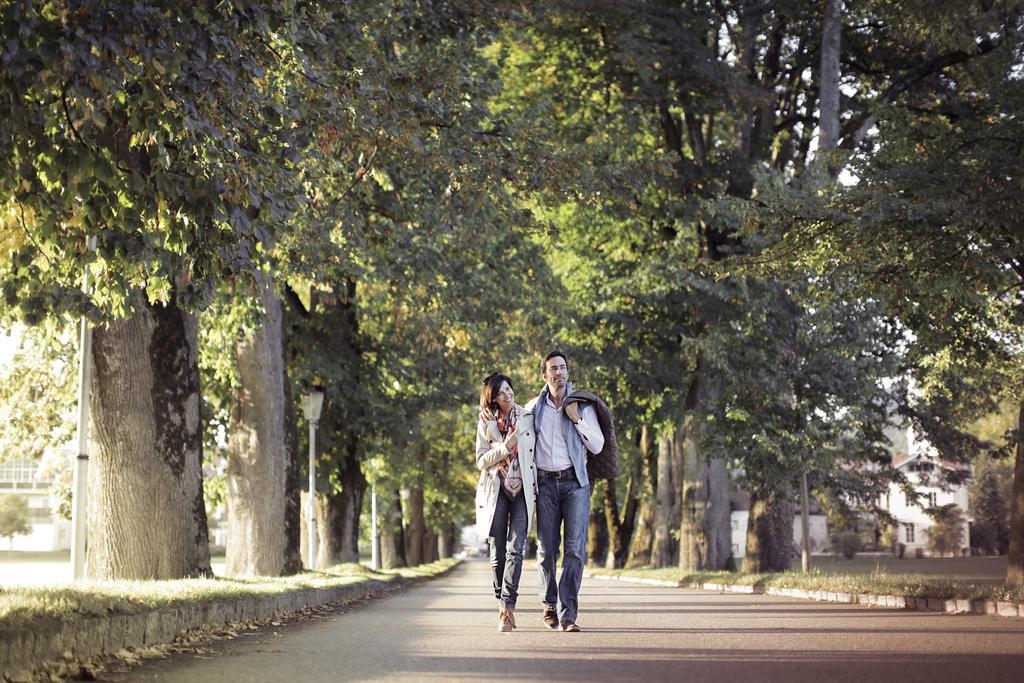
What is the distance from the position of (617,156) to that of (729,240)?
3.20 m

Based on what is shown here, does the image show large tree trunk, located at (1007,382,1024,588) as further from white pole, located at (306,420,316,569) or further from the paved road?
white pole, located at (306,420,316,569)

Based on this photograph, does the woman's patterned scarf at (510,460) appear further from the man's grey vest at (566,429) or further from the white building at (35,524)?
the white building at (35,524)

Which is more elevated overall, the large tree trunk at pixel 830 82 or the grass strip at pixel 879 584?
the large tree trunk at pixel 830 82

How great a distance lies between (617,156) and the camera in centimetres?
2777

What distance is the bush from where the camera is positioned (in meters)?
78.6

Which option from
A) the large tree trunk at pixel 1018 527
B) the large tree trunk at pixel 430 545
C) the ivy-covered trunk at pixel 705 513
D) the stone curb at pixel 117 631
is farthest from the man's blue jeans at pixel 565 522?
the large tree trunk at pixel 430 545

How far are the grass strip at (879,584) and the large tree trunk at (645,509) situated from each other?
50.5 ft

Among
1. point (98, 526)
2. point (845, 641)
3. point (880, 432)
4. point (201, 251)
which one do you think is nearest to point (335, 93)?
point (201, 251)

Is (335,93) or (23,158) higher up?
(335,93)

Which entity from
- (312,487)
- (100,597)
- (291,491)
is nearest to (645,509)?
(312,487)

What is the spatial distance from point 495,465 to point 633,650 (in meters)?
1.80

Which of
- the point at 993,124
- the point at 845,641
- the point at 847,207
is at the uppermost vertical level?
the point at 993,124

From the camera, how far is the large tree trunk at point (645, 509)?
139 feet

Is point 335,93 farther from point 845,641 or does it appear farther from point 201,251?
point 845,641
